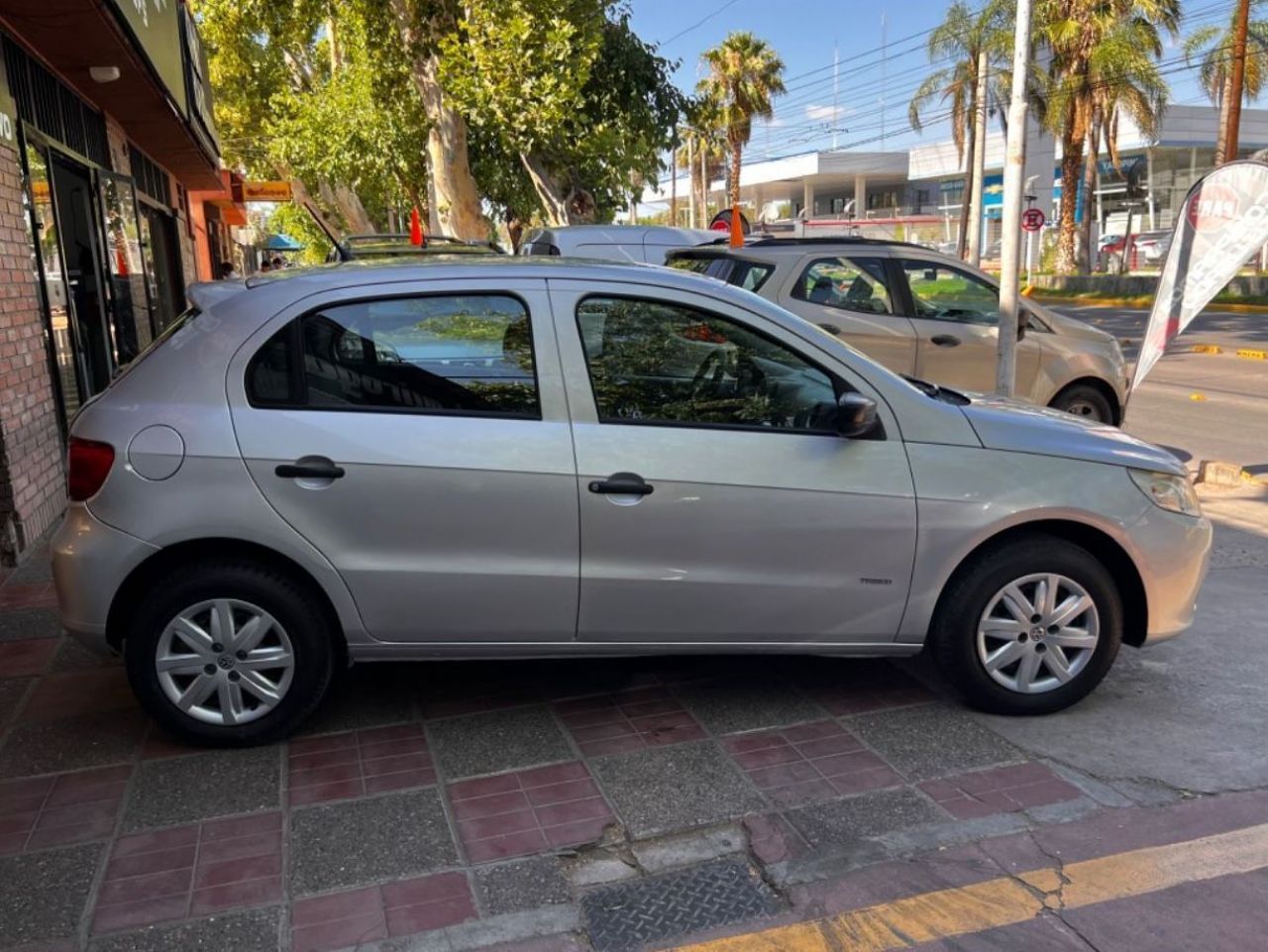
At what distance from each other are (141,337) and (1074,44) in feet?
88.3

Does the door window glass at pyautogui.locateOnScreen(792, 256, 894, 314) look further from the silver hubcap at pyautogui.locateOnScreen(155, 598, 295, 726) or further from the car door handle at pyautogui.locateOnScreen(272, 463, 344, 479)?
the silver hubcap at pyautogui.locateOnScreen(155, 598, 295, 726)

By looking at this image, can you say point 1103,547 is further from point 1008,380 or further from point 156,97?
point 156,97

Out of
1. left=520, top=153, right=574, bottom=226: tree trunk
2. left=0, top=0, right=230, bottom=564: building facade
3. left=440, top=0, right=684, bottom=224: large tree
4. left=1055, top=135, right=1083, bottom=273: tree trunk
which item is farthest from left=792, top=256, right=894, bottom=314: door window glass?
left=1055, top=135, right=1083, bottom=273: tree trunk

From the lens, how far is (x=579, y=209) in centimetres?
1809

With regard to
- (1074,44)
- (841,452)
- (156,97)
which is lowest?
(841,452)

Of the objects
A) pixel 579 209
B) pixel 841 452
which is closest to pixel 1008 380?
pixel 841 452

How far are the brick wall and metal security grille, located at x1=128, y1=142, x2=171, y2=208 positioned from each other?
20.1 feet

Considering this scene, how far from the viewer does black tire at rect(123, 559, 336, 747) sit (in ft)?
11.8

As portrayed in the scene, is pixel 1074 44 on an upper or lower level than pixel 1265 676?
upper

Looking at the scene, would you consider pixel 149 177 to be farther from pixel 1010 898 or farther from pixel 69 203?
pixel 1010 898

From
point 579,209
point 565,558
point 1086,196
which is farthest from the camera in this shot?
point 1086,196

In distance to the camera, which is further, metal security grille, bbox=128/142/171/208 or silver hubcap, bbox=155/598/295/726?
metal security grille, bbox=128/142/171/208

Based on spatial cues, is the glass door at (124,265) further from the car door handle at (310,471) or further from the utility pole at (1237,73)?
the utility pole at (1237,73)

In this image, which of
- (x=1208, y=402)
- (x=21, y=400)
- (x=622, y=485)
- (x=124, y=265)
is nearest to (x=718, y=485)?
(x=622, y=485)
